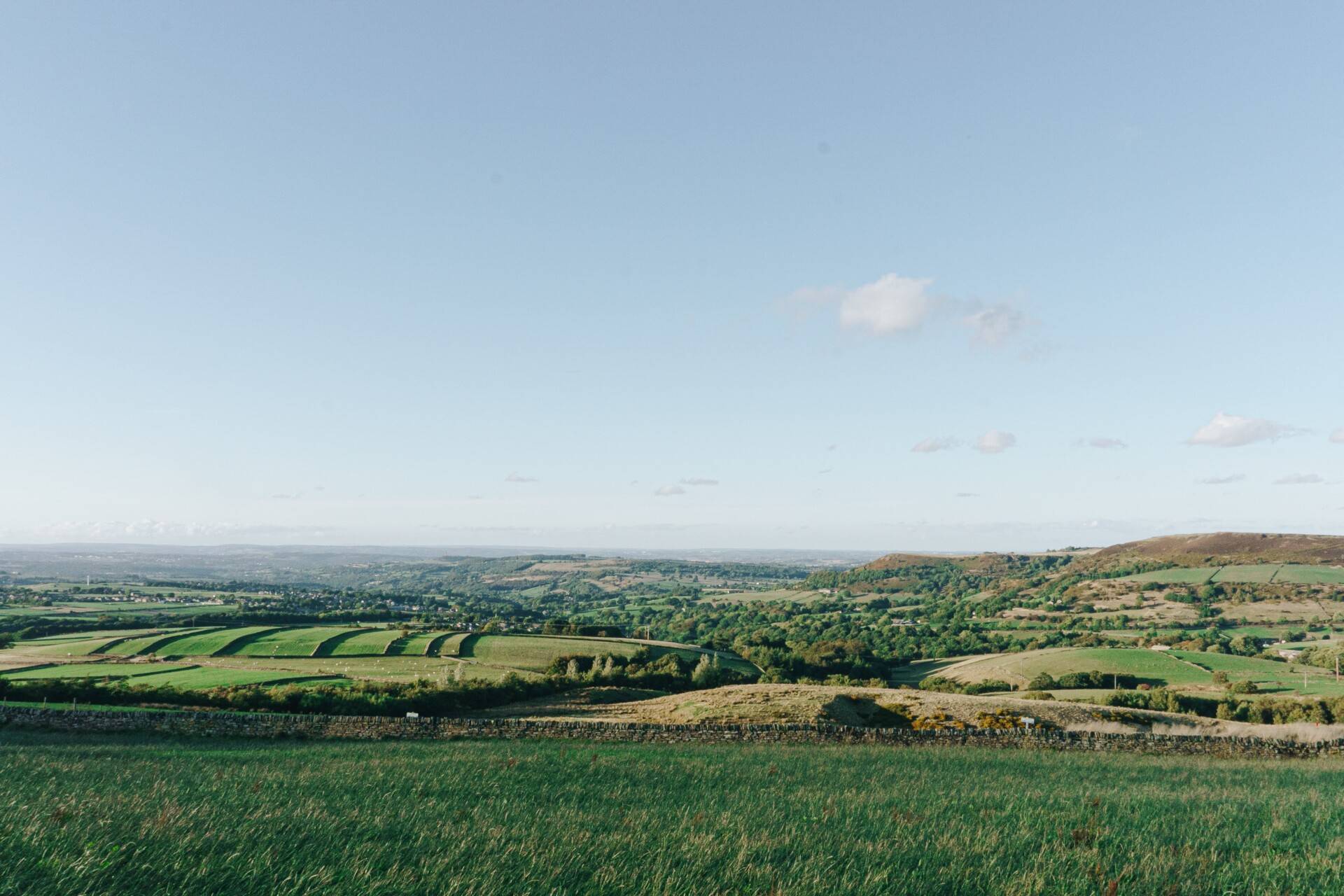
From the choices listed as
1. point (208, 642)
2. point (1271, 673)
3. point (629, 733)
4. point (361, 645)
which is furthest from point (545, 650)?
point (1271, 673)

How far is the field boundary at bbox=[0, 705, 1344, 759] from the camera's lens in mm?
33281

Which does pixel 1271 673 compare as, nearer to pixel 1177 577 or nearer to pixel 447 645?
pixel 447 645

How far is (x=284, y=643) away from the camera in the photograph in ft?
333

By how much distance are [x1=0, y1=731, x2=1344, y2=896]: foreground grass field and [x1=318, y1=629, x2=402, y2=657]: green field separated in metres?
77.6

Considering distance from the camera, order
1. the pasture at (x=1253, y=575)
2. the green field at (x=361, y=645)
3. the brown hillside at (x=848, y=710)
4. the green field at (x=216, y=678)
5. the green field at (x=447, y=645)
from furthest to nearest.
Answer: the pasture at (x=1253, y=575) → the green field at (x=361, y=645) → the green field at (x=447, y=645) → the green field at (x=216, y=678) → the brown hillside at (x=848, y=710)

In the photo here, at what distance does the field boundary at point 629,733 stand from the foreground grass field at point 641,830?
12703 mm

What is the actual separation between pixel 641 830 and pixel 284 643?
109 meters

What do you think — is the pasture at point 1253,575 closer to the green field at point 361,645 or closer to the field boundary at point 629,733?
the field boundary at point 629,733

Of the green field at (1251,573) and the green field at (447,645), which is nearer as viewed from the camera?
the green field at (447,645)

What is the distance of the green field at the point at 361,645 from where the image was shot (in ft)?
308

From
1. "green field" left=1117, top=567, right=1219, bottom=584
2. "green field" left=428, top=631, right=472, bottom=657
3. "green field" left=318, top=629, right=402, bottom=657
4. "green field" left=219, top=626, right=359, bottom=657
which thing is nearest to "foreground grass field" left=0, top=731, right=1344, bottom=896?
"green field" left=428, top=631, right=472, bottom=657

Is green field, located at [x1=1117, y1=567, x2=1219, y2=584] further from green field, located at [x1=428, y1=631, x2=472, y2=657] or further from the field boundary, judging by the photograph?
green field, located at [x1=428, y1=631, x2=472, y2=657]

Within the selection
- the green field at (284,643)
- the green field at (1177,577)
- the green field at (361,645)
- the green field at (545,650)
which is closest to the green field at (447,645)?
the green field at (545,650)

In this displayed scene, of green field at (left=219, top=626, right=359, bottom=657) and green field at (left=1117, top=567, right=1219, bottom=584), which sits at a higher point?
green field at (left=1117, top=567, right=1219, bottom=584)
